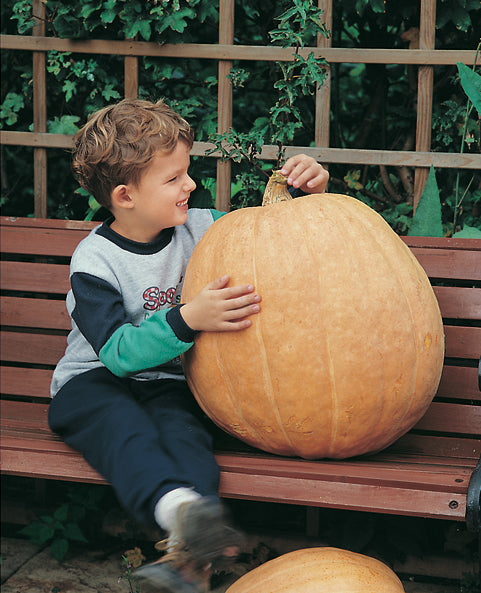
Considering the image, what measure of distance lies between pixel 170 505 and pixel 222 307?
0.46 meters

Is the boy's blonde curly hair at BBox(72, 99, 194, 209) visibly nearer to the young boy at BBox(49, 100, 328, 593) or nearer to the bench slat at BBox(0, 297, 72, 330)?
the young boy at BBox(49, 100, 328, 593)

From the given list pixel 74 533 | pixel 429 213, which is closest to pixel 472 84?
pixel 429 213

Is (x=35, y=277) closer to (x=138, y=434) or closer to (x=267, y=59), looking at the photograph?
(x=138, y=434)

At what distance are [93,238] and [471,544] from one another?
1619 millimetres

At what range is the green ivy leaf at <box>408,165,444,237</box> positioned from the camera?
8.20 feet

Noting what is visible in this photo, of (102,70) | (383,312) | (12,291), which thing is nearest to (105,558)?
(12,291)

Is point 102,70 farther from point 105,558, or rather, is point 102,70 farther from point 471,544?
point 471,544

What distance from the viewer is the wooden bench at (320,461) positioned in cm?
163

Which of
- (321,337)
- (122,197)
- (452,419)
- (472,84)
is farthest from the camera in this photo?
(472,84)

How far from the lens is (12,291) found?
281 cm

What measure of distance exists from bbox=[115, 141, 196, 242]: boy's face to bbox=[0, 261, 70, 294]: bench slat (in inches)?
24.7

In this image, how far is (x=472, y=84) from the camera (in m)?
2.44

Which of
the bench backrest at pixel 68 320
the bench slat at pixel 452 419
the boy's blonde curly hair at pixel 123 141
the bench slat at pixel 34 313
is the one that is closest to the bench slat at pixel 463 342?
the bench backrest at pixel 68 320

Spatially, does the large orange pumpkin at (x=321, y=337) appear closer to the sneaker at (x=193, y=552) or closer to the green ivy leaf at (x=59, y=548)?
the sneaker at (x=193, y=552)
